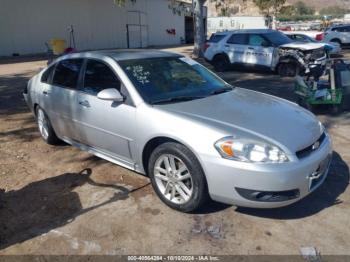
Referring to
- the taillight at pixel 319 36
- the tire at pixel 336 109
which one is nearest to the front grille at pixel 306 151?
the tire at pixel 336 109

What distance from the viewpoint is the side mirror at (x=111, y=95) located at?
3.94m

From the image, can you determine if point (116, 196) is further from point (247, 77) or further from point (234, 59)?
point (234, 59)

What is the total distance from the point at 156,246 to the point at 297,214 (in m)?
1.42

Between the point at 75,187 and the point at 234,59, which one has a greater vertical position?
the point at 234,59

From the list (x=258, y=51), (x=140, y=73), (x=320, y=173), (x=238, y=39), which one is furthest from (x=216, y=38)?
(x=320, y=173)

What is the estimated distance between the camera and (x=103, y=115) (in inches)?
168

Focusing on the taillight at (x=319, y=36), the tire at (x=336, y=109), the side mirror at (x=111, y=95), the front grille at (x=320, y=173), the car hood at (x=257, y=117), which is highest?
the taillight at (x=319, y=36)

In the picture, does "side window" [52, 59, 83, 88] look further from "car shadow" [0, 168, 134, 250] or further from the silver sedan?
"car shadow" [0, 168, 134, 250]

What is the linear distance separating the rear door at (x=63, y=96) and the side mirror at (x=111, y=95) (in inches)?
34.8

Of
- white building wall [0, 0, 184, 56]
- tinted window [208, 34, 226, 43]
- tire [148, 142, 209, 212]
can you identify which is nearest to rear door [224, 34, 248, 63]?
tinted window [208, 34, 226, 43]

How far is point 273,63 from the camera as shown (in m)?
12.4

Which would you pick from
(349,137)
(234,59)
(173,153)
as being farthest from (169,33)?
(173,153)

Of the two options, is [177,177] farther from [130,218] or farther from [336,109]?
[336,109]

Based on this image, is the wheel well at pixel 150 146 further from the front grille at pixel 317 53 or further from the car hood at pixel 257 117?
the front grille at pixel 317 53
